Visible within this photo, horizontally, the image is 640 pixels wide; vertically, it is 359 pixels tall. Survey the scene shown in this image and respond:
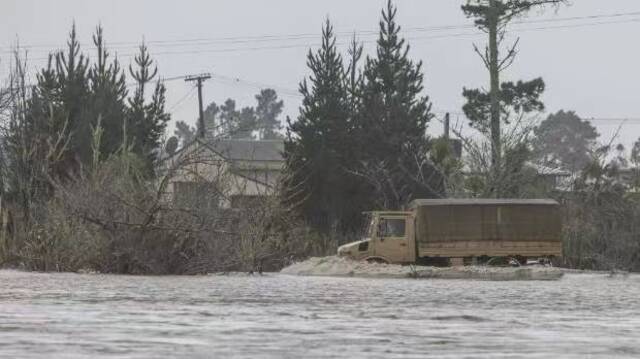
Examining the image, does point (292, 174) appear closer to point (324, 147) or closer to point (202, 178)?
point (202, 178)

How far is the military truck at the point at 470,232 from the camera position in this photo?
36.4m

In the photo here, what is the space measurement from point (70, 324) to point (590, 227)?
132ft

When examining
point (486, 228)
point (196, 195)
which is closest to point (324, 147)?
point (486, 228)

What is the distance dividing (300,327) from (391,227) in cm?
2748

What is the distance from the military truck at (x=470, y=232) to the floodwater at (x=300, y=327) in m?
21.0

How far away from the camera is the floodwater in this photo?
273 inches

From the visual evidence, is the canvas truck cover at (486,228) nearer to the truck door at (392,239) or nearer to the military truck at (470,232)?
the military truck at (470,232)

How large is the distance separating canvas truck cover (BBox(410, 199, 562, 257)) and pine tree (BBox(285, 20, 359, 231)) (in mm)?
12929

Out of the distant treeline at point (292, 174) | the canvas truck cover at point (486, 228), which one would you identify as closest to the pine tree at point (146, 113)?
the distant treeline at point (292, 174)

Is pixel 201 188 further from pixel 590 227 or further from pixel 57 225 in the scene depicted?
pixel 590 227

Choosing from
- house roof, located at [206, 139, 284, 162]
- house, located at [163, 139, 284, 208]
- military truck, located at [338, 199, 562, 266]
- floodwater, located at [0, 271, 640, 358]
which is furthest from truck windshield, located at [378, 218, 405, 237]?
house roof, located at [206, 139, 284, 162]

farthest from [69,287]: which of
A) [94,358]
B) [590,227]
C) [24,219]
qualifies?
[590,227]

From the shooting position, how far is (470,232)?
3800 cm

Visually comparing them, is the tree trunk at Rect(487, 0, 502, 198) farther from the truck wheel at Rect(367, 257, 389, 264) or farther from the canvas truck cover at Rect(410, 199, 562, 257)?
the truck wheel at Rect(367, 257, 389, 264)
